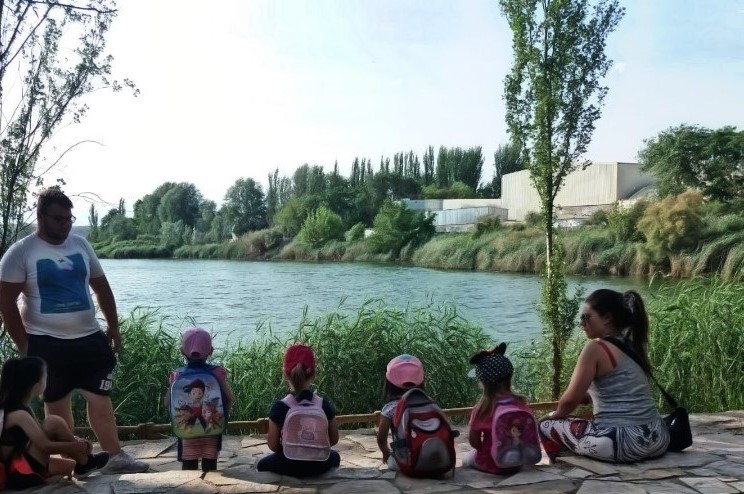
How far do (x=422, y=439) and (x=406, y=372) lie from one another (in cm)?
35

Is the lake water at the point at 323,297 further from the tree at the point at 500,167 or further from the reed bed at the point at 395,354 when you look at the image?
Result: the tree at the point at 500,167

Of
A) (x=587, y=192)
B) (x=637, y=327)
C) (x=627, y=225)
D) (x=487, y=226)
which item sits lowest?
(x=637, y=327)

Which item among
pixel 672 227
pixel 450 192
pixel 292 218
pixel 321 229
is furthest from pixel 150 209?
pixel 672 227

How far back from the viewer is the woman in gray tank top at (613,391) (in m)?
3.61

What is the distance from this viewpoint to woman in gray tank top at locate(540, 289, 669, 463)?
142 inches

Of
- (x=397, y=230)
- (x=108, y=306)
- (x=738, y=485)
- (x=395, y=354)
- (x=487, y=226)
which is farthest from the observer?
(x=397, y=230)

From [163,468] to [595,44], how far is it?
15.5 ft

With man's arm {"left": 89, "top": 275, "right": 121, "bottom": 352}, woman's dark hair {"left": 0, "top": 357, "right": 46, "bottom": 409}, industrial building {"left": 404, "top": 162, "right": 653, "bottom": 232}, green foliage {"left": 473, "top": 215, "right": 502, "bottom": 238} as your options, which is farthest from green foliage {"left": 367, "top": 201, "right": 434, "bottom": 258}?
woman's dark hair {"left": 0, "top": 357, "right": 46, "bottom": 409}

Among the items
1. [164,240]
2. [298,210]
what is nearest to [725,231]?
[298,210]

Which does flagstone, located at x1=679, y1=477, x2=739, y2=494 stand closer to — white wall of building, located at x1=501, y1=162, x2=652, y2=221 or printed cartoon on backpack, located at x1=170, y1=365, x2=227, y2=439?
printed cartoon on backpack, located at x1=170, y1=365, x2=227, y2=439

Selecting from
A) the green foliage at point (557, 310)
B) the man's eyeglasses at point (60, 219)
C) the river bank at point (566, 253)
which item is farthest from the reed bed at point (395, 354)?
the man's eyeglasses at point (60, 219)

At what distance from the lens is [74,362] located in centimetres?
363

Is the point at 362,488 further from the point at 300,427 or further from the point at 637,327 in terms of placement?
the point at 637,327

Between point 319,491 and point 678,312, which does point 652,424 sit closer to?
point 319,491
